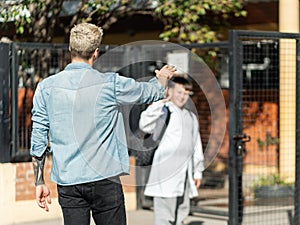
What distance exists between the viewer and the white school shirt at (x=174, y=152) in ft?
26.0

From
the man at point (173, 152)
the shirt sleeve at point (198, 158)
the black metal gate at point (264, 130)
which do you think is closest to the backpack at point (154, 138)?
the man at point (173, 152)


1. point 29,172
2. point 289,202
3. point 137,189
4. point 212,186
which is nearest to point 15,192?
point 29,172

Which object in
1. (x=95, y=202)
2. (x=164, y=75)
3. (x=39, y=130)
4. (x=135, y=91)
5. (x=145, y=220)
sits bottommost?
(x=145, y=220)

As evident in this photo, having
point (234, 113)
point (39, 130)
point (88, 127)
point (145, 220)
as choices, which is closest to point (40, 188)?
point (39, 130)

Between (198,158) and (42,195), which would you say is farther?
A: (198,158)

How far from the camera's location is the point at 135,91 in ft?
16.3

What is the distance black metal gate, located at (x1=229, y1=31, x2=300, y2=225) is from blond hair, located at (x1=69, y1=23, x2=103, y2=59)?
3403mm

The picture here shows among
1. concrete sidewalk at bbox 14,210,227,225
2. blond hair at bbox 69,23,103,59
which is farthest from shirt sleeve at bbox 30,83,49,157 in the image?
concrete sidewalk at bbox 14,210,227,225

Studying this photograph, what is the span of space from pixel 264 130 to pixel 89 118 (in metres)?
8.17

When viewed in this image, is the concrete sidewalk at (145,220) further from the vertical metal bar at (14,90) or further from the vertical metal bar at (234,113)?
the vertical metal bar at (234,113)

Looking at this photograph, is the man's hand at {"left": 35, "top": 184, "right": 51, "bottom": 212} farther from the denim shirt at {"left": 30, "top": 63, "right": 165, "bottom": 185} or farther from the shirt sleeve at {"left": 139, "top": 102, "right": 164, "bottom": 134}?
the shirt sleeve at {"left": 139, "top": 102, "right": 164, "bottom": 134}

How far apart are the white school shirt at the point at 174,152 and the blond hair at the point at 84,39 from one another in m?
2.82

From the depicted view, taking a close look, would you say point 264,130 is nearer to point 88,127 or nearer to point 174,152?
point 174,152

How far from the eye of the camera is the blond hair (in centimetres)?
495
